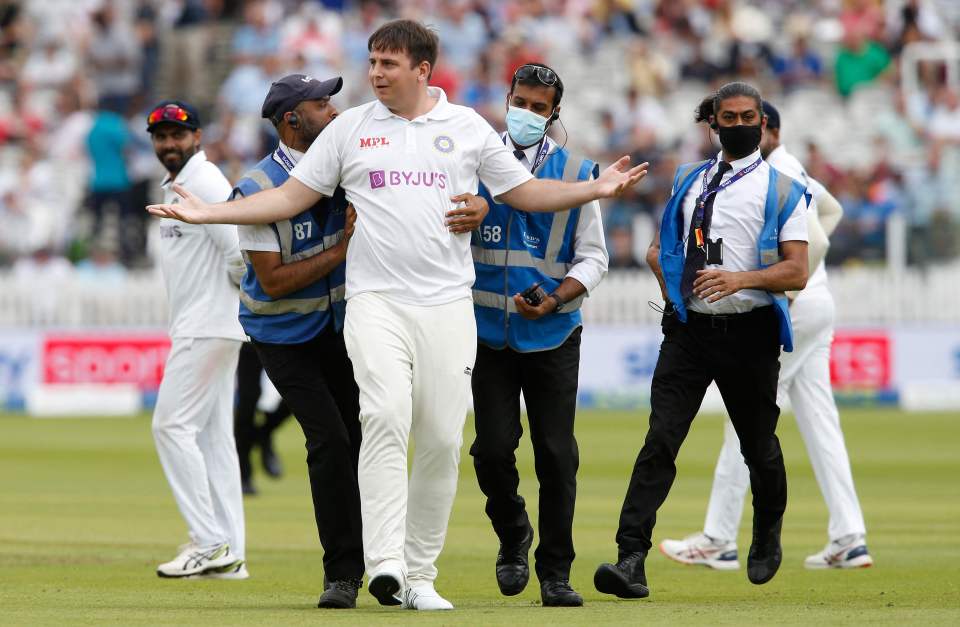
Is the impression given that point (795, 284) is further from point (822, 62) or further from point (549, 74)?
point (822, 62)

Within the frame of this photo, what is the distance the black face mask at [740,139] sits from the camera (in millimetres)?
8617

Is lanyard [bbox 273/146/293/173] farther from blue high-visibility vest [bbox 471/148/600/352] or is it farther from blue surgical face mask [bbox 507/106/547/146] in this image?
blue surgical face mask [bbox 507/106/547/146]

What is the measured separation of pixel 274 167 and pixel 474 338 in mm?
1356

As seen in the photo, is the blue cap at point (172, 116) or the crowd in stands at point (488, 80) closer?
the blue cap at point (172, 116)

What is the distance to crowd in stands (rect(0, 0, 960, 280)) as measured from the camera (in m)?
27.2

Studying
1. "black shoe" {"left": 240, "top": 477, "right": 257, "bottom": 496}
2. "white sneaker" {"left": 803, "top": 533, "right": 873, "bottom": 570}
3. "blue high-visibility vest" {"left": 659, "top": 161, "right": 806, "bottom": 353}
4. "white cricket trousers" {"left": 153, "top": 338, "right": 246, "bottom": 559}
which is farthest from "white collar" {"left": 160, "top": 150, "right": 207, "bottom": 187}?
"black shoe" {"left": 240, "top": 477, "right": 257, "bottom": 496}

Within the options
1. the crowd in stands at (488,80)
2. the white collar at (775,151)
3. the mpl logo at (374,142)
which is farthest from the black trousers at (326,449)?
the crowd in stands at (488,80)

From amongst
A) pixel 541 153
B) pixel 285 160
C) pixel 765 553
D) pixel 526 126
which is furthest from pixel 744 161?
pixel 285 160

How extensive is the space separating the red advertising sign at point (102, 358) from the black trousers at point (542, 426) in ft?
53.6

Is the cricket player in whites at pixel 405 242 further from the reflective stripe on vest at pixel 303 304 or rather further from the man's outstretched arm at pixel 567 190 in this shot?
the reflective stripe on vest at pixel 303 304

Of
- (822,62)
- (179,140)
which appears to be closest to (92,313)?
(822,62)

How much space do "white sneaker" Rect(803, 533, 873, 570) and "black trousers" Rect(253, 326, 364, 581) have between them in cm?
331

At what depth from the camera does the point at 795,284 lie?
27.7 feet

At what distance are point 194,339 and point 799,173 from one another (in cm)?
351
